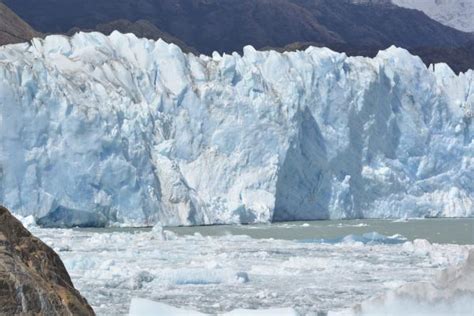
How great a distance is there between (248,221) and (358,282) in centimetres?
1492

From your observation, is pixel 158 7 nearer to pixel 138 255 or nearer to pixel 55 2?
pixel 55 2

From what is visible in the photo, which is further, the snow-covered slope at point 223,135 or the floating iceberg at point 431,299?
the snow-covered slope at point 223,135

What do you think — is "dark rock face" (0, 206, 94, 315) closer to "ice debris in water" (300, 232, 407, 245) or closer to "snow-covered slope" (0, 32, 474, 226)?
"ice debris in water" (300, 232, 407, 245)

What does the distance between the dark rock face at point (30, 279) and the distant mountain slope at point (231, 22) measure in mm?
93264

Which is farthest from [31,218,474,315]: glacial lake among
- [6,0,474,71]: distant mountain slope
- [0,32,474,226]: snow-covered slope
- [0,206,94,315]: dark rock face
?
[6,0,474,71]: distant mountain slope

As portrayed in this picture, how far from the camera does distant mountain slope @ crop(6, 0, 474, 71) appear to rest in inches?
4198

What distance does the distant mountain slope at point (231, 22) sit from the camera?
10662cm

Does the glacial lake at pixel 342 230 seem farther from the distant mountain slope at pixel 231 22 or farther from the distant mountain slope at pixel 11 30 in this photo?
the distant mountain slope at pixel 231 22

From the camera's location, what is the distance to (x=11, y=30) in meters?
77.8

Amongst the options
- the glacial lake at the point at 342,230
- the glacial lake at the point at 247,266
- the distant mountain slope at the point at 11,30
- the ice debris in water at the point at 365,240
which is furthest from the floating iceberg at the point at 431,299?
the distant mountain slope at the point at 11,30

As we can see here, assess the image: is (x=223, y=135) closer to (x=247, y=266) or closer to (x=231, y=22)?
(x=247, y=266)

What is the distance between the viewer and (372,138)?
31.3 metres

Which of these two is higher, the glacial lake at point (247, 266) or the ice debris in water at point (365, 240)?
the ice debris in water at point (365, 240)

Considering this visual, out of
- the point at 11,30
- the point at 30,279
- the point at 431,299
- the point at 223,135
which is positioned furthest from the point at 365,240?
the point at 11,30
